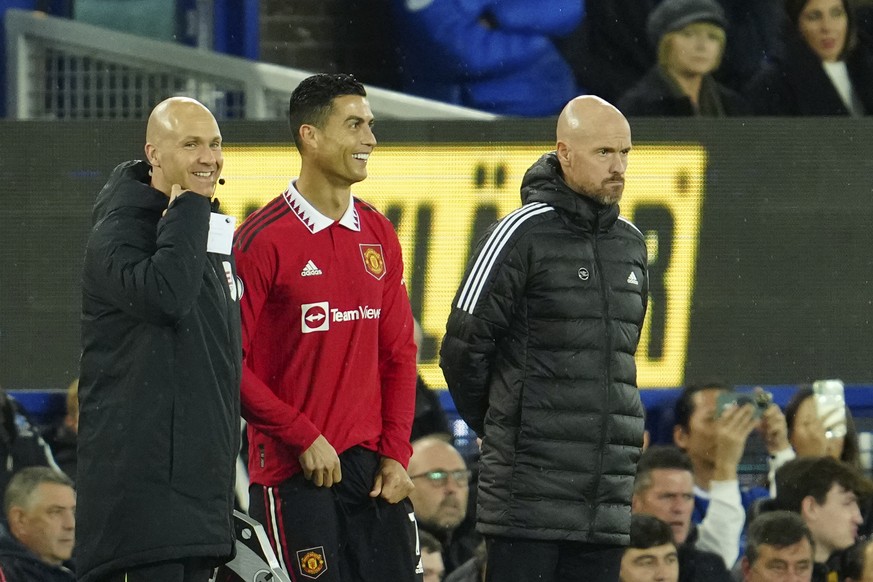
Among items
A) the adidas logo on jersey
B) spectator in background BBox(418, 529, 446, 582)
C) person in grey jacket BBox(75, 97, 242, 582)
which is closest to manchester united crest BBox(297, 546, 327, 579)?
person in grey jacket BBox(75, 97, 242, 582)

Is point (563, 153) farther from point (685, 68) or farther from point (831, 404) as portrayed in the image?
point (685, 68)

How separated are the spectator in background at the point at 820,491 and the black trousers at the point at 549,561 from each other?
2201 millimetres

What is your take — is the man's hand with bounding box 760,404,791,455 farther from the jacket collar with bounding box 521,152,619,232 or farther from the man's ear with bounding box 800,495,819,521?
the jacket collar with bounding box 521,152,619,232

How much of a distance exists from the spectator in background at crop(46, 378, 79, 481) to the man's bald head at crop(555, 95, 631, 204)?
2.38m

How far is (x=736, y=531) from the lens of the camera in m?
6.72

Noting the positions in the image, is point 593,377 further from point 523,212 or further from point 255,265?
point 255,265

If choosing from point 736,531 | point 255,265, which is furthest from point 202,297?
point 736,531

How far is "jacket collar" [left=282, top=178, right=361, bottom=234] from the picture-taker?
4617 mm

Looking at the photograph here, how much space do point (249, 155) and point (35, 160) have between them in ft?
2.49

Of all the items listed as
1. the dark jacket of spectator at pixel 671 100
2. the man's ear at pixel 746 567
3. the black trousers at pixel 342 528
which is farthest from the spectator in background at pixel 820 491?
the black trousers at pixel 342 528

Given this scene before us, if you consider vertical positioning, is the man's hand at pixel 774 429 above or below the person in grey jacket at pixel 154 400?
below

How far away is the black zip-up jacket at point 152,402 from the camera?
3.92 m

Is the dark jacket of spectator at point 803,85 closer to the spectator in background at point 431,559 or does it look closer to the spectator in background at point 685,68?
the spectator in background at point 685,68

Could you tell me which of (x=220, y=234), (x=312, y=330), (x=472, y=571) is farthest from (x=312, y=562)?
(x=472, y=571)
